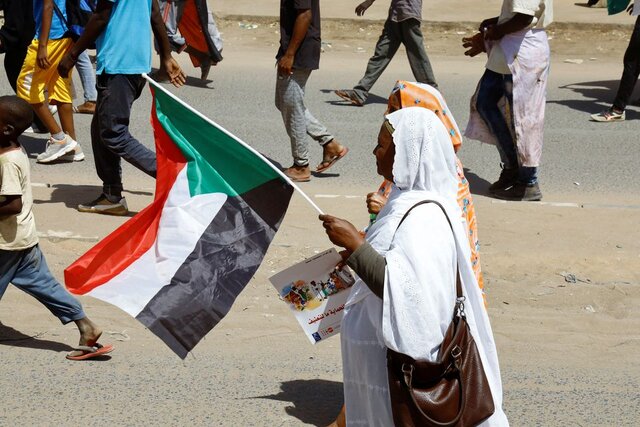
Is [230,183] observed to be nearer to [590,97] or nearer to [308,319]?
[308,319]

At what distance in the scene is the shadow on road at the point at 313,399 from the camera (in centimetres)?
539

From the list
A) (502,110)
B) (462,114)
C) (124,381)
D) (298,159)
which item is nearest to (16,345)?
(124,381)

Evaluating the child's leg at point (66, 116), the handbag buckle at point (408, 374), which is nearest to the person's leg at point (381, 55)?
the child's leg at point (66, 116)

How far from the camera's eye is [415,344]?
3.79 m

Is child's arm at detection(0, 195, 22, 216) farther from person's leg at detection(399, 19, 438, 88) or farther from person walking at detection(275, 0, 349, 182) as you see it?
person's leg at detection(399, 19, 438, 88)

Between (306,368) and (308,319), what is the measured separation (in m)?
1.13

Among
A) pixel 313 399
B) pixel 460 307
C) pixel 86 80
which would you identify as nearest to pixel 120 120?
pixel 313 399

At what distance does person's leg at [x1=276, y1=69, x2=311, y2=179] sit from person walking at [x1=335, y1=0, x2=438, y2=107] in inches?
115

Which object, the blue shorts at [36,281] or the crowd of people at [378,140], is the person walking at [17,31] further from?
the blue shorts at [36,281]

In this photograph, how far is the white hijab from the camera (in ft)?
12.3

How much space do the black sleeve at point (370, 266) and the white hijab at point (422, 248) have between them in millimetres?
33

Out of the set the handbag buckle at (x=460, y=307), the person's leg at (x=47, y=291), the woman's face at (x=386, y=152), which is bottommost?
the person's leg at (x=47, y=291)

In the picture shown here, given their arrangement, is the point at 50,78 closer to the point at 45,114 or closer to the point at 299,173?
the point at 45,114

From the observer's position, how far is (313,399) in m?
5.61
